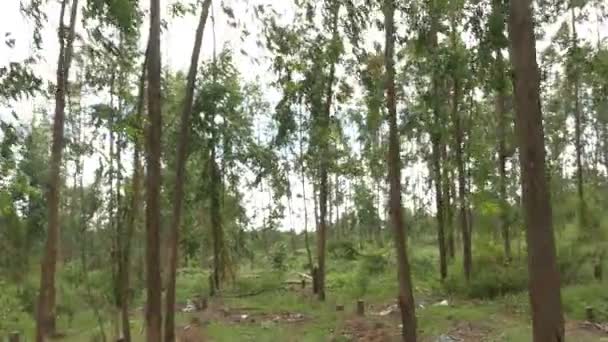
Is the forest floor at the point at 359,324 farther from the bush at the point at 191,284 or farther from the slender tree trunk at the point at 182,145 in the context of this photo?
the slender tree trunk at the point at 182,145

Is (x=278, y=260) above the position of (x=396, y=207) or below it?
below

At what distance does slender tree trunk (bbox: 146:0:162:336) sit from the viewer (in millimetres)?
9430

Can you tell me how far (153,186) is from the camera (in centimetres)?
972

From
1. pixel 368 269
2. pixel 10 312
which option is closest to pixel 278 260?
pixel 368 269

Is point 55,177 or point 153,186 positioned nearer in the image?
point 153,186

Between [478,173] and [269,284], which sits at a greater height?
[478,173]

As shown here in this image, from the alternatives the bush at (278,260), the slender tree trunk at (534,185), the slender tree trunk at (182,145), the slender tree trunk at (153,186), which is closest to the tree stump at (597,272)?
the bush at (278,260)

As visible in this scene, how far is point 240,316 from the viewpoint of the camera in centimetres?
1828

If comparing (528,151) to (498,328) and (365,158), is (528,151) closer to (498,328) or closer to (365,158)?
(498,328)

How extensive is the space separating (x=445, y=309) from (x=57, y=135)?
9211 mm

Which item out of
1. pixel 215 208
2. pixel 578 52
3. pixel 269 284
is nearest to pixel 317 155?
pixel 215 208

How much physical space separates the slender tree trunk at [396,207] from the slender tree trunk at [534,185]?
207 inches

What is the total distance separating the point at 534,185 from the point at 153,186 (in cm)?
552

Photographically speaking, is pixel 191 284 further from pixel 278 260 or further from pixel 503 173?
pixel 503 173
